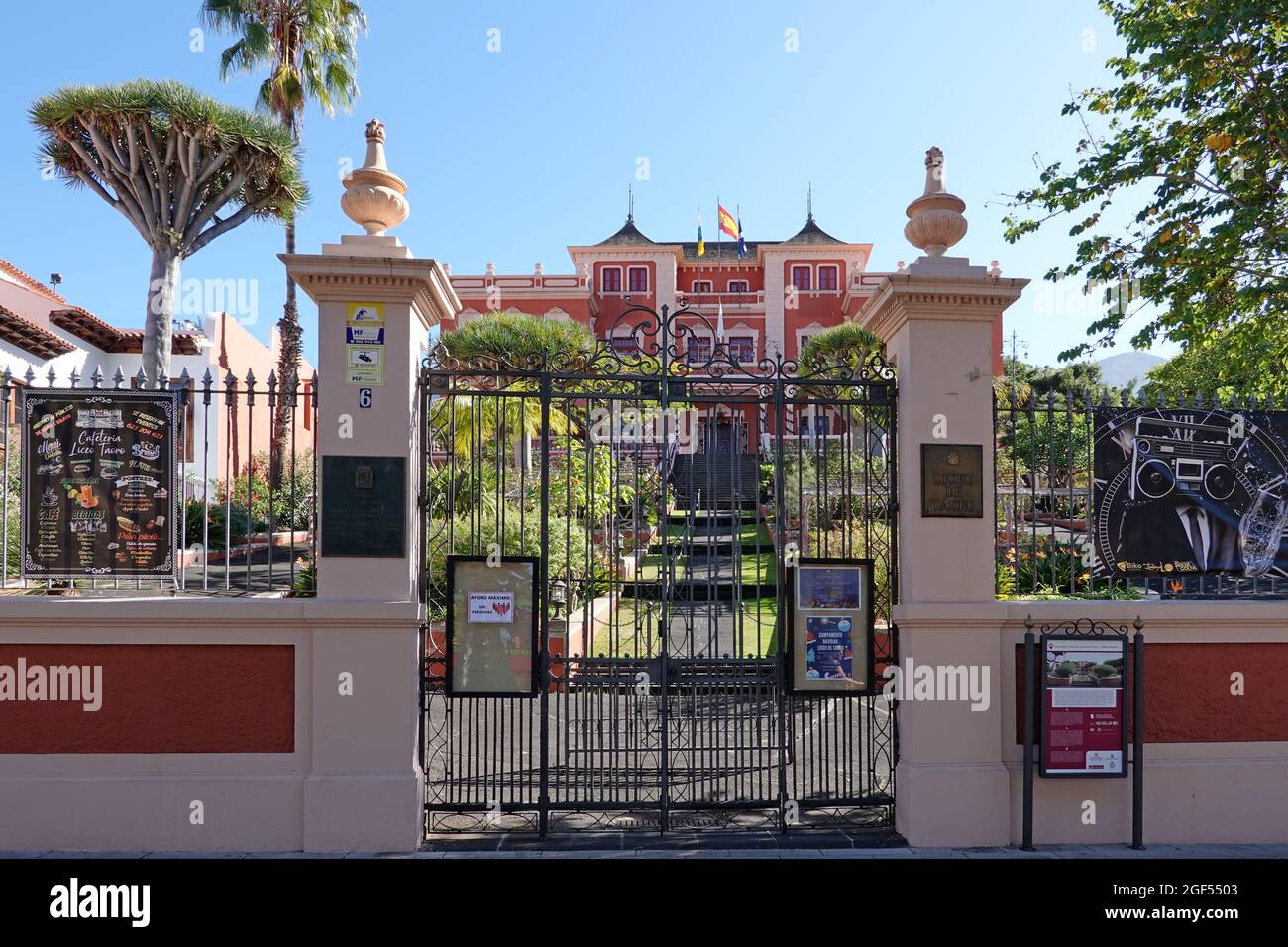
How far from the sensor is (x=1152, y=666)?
6.00 meters

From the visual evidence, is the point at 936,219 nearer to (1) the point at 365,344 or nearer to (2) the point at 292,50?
(1) the point at 365,344

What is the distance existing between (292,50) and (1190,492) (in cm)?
1960

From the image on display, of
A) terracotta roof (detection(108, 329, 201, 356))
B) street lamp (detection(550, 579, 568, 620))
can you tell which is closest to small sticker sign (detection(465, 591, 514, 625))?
street lamp (detection(550, 579, 568, 620))

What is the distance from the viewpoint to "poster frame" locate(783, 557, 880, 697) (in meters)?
6.00

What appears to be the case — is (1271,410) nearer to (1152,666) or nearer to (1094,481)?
(1094,481)

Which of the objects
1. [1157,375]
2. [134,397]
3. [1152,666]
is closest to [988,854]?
[1152,666]

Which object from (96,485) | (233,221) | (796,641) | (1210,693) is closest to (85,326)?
(233,221)

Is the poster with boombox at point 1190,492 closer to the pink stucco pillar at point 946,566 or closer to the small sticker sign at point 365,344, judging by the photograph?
the pink stucco pillar at point 946,566

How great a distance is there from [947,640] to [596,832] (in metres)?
2.68

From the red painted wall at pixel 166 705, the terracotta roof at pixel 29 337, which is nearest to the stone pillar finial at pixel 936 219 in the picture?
the red painted wall at pixel 166 705

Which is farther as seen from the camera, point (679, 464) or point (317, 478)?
point (679, 464)

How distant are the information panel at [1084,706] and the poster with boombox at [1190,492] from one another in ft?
2.55

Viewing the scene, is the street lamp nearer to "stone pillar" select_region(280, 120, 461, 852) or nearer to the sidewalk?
"stone pillar" select_region(280, 120, 461, 852)

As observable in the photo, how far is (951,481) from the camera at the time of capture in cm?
595
